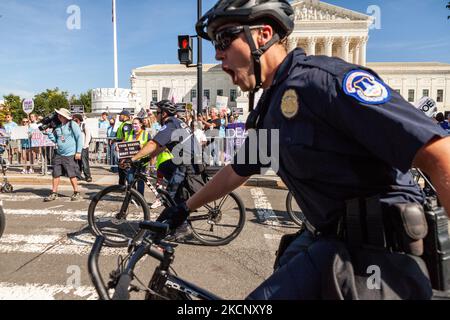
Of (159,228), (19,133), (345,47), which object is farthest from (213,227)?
(345,47)

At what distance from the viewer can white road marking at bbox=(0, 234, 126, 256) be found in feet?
15.5

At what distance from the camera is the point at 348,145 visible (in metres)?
1.26

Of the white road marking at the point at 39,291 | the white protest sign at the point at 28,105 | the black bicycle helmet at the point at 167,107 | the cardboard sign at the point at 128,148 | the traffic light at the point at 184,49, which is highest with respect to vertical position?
the traffic light at the point at 184,49

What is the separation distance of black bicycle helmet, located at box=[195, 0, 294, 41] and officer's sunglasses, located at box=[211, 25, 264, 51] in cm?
3

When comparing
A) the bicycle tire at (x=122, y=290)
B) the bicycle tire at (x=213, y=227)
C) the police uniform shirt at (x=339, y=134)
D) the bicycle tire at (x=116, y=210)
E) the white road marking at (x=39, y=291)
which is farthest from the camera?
the bicycle tire at (x=213, y=227)

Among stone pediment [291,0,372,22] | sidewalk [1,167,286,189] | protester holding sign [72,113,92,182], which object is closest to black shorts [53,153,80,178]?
sidewalk [1,167,286,189]

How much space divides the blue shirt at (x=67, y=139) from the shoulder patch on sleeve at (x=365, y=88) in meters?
7.94

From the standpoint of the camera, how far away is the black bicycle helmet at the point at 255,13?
161 cm

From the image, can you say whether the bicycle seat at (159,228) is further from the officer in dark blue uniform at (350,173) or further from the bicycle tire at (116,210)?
the bicycle tire at (116,210)

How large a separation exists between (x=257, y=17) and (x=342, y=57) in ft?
288

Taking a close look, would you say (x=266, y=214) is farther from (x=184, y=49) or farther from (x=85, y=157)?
(x=85, y=157)

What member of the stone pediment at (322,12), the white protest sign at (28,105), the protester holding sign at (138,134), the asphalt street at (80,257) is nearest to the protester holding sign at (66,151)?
the asphalt street at (80,257)

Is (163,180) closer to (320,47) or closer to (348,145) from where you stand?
(348,145)
